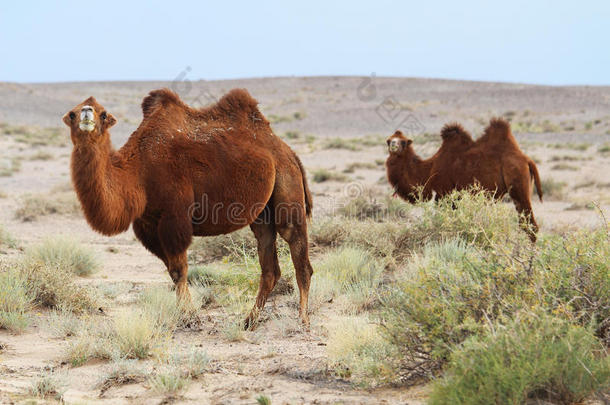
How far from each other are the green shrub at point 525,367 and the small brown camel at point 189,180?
3287mm

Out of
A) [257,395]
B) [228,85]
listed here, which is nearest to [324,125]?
[228,85]

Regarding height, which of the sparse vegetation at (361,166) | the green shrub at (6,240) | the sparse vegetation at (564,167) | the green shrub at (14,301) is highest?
the green shrub at (14,301)

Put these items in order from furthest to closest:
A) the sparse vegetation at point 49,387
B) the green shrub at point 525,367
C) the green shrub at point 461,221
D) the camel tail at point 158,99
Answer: the green shrub at point 461,221, the camel tail at point 158,99, the sparse vegetation at point 49,387, the green shrub at point 525,367

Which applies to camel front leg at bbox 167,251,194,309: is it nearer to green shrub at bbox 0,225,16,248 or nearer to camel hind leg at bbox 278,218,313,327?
camel hind leg at bbox 278,218,313,327

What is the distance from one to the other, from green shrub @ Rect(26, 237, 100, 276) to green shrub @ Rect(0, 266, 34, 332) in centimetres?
227

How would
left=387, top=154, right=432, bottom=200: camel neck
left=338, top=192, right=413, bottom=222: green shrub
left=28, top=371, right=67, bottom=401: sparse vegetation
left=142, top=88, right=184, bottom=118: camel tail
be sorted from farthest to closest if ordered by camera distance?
left=338, top=192, right=413, bottom=222: green shrub, left=387, top=154, right=432, bottom=200: camel neck, left=142, top=88, right=184, bottom=118: camel tail, left=28, top=371, right=67, bottom=401: sparse vegetation

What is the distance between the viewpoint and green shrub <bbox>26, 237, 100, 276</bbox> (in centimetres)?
1034

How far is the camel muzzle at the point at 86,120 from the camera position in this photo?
613 centimetres

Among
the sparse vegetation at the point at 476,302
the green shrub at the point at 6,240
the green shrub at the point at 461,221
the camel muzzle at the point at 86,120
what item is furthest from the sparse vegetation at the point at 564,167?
the camel muzzle at the point at 86,120

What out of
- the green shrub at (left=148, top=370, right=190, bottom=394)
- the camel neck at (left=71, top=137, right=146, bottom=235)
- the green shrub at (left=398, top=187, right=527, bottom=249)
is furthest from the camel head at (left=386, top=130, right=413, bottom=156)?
the green shrub at (left=148, top=370, right=190, bottom=394)

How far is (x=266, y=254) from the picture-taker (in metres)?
7.70

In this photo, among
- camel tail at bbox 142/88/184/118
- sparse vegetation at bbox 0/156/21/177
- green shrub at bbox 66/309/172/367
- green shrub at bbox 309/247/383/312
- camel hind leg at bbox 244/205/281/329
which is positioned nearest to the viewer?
green shrub at bbox 66/309/172/367

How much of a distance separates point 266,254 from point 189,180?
1.30m

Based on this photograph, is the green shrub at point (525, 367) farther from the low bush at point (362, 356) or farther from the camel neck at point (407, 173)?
the camel neck at point (407, 173)
